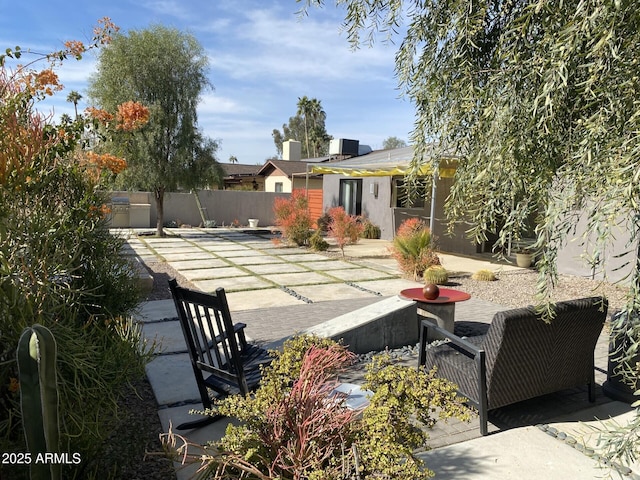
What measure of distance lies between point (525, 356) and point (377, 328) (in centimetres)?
197

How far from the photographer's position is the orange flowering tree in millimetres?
2180

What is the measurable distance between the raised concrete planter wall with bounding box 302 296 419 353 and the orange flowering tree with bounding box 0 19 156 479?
2186mm

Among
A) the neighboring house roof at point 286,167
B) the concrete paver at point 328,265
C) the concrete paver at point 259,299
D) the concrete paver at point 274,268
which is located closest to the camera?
the concrete paver at point 259,299

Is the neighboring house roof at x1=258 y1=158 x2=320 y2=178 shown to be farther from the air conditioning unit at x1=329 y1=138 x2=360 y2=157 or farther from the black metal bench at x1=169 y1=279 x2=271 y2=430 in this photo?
the black metal bench at x1=169 y1=279 x2=271 y2=430

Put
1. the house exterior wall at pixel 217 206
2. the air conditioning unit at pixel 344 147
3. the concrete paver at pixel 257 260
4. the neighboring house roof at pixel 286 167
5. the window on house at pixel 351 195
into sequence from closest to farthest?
the concrete paver at pixel 257 260 → the window on house at pixel 351 195 → the house exterior wall at pixel 217 206 → the air conditioning unit at pixel 344 147 → the neighboring house roof at pixel 286 167

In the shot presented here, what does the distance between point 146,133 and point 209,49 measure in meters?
4.39

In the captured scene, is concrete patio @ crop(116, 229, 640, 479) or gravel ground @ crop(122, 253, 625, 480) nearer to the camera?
gravel ground @ crop(122, 253, 625, 480)

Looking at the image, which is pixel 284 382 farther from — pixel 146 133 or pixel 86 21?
pixel 146 133

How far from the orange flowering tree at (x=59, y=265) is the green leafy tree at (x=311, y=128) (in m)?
48.3

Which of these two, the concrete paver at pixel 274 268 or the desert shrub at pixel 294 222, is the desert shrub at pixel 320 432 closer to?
the concrete paver at pixel 274 268

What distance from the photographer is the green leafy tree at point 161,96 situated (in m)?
15.9

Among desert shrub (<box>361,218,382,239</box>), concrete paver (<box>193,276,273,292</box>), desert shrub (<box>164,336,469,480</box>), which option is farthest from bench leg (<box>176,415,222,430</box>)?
desert shrub (<box>361,218,382,239</box>)

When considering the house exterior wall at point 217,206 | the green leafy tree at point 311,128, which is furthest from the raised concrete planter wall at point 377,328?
the green leafy tree at point 311,128

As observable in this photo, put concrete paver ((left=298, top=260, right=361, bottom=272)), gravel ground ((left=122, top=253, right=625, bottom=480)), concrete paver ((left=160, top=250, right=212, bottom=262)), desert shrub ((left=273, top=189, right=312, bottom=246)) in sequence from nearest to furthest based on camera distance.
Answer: gravel ground ((left=122, top=253, right=625, bottom=480)), concrete paver ((left=298, top=260, right=361, bottom=272)), concrete paver ((left=160, top=250, right=212, bottom=262)), desert shrub ((left=273, top=189, right=312, bottom=246))
